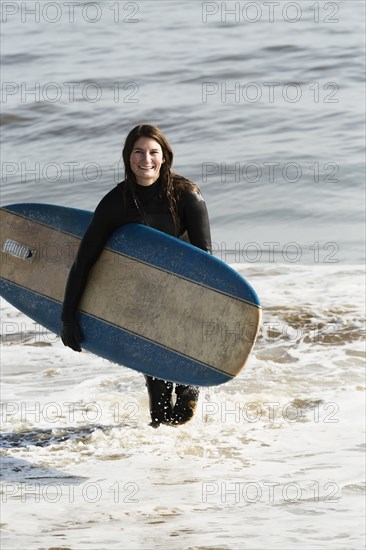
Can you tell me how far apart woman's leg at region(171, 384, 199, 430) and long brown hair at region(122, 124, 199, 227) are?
36.0 inches

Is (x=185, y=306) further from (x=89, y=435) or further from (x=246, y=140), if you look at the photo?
(x=246, y=140)

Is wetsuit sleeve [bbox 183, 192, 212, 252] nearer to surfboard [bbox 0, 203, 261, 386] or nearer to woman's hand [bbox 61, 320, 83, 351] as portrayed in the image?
surfboard [bbox 0, 203, 261, 386]

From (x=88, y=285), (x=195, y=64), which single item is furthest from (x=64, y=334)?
(x=195, y=64)

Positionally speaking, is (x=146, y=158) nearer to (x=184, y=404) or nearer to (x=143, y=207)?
(x=143, y=207)

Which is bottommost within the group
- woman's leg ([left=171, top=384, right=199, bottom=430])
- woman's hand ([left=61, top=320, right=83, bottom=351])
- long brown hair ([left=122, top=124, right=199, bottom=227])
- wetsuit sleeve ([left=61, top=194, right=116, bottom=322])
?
woman's leg ([left=171, top=384, right=199, bottom=430])

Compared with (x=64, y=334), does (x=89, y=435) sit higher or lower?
lower

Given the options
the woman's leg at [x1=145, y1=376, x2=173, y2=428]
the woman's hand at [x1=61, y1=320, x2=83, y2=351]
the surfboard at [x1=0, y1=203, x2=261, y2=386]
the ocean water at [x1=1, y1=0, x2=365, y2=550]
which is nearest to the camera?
the ocean water at [x1=1, y1=0, x2=365, y2=550]

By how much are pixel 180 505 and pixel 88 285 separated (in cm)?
113

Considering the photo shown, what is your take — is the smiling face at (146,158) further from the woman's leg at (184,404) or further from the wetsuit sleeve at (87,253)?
the woman's leg at (184,404)

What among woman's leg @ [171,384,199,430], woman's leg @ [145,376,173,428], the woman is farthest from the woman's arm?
woman's leg @ [171,384,199,430]

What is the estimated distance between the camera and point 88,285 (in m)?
4.78

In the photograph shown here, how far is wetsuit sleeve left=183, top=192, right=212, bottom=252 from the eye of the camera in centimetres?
441

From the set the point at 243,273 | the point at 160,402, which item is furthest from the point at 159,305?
the point at 243,273

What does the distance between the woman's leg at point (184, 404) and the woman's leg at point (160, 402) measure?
29 millimetres
